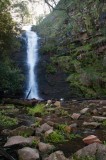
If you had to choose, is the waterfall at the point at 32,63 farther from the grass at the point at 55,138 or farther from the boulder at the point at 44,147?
the boulder at the point at 44,147

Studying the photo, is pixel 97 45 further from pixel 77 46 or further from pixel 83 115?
pixel 83 115

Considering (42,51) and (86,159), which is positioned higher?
(42,51)

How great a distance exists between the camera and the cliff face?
20075 millimetres

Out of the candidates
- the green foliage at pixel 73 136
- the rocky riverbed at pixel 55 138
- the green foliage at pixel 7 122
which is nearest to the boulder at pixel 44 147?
the rocky riverbed at pixel 55 138

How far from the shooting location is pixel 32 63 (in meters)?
25.9

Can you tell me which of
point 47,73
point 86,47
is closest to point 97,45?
point 86,47

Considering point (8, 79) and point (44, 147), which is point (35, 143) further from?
point (8, 79)

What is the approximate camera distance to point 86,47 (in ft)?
78.5

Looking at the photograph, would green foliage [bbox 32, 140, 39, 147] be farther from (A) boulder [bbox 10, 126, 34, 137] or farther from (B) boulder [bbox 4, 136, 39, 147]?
(A) boulder [bbox 10, 126, 34, 137]

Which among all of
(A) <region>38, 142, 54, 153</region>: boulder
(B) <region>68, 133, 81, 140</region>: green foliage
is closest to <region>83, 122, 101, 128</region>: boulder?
(B) <region>68, 133, 81, 140</region>: green foliage

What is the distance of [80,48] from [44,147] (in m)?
18.7

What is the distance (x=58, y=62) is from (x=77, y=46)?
108 inches

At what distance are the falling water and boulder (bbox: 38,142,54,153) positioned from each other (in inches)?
528

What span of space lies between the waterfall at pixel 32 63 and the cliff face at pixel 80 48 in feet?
3.24
